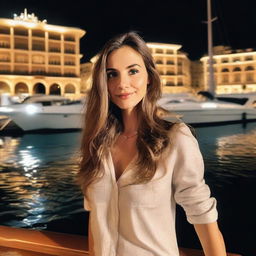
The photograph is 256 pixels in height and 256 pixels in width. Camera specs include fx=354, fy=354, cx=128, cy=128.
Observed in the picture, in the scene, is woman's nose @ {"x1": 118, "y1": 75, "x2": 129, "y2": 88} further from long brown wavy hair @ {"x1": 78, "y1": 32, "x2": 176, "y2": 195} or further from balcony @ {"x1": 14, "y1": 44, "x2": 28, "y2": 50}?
balcony @ {"x1": 14, "y1": 44, "x2": 28, "y2": 50}

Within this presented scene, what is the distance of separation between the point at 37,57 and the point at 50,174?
54.0 m

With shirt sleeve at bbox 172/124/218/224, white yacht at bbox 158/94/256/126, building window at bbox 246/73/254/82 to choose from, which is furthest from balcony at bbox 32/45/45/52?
shirt sleeve at bbox 172/124/218/224

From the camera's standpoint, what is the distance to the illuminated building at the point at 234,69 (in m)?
79.8

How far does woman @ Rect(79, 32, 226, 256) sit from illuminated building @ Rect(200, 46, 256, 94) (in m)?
79.6

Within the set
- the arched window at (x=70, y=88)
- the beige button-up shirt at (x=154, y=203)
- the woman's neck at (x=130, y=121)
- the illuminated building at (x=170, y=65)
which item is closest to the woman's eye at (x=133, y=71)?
the woman's neck at (x=130, y=121)

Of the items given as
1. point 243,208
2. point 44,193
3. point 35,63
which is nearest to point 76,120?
point 44,193

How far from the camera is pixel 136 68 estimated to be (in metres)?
1.55

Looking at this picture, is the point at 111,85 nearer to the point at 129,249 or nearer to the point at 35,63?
the point at 129,249

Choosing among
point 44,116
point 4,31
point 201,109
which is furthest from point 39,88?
point 201,109

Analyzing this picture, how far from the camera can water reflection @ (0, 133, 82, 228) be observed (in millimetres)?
5840

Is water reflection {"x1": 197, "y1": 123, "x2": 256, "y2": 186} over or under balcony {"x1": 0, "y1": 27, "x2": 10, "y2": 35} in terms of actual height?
under

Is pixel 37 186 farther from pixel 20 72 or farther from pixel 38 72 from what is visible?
pixel 38 72

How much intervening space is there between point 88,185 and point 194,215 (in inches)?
18.3

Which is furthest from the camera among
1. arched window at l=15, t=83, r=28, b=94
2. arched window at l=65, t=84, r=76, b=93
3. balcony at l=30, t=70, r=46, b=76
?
arched window at l=65, t=84, r=76, b=93
